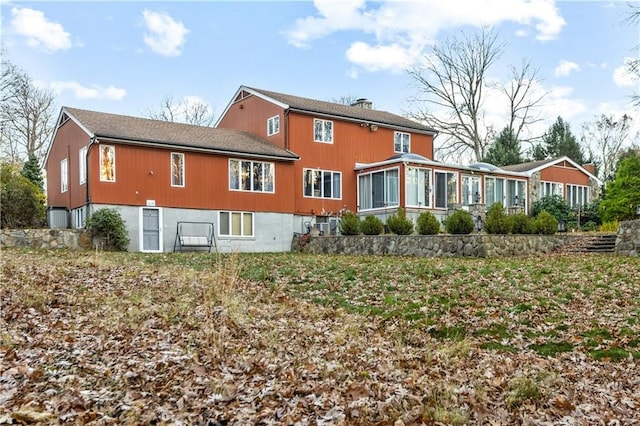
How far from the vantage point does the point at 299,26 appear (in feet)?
61.9

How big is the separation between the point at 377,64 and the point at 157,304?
2380 cm

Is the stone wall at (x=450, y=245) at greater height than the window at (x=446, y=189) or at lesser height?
lesser

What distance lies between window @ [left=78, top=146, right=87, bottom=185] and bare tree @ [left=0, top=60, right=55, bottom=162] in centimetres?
1087

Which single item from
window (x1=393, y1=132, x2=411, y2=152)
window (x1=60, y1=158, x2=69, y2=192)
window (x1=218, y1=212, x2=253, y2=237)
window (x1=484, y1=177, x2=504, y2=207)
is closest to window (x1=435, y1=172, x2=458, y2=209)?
window (x1=484, y1=177, x2=504, y2=207)

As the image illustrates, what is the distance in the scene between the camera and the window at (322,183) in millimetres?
24047

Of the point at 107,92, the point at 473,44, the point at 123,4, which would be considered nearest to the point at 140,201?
the point at 123,4

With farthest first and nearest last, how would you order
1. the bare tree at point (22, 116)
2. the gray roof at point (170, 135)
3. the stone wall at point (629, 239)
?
1. the bare tree at point (22, 116)
2. the gray roof at point (170, 135)
3. the stone wall at point (629, 239)

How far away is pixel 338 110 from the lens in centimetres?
2556

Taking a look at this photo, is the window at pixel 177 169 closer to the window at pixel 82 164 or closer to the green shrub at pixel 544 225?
the window at pixel 82 164

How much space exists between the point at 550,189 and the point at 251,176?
56.1 ft

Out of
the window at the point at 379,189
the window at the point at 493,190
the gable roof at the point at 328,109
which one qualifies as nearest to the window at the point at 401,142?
the gable roof at the point at 328,109

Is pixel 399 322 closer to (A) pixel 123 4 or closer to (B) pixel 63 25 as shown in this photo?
(A) pixel 123 4

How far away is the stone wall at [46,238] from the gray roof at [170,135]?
3553 mm

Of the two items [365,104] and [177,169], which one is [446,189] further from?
[177,169]
